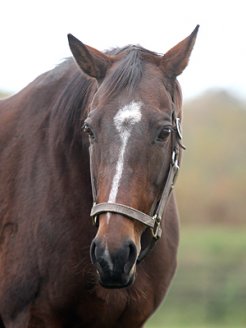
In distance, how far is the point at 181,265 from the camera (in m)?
23.8

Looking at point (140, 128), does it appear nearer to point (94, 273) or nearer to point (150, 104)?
point (150, 104)

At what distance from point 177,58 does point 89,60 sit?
0.53m

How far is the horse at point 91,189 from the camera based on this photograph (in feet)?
15.0

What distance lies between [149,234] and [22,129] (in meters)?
1.24

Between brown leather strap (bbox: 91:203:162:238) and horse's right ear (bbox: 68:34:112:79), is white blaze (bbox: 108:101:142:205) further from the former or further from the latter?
horse's right ear (bbox: 68:34:112:79)

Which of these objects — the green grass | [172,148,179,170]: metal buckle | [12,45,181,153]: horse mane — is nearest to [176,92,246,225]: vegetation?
the green grass

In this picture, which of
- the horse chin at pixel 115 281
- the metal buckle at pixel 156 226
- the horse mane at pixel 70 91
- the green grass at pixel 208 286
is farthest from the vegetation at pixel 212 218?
the horse chin at pixel 115 281

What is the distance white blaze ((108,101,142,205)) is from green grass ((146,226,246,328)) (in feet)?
51.1

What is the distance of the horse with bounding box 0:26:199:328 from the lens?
4.58 m

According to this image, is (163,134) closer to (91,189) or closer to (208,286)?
(91,189)

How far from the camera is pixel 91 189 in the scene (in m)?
5.33

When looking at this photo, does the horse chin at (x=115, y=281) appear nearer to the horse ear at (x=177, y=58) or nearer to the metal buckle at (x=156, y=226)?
the metal buckle at (x=156, y=226)

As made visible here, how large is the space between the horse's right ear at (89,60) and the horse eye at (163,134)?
1.98 ft

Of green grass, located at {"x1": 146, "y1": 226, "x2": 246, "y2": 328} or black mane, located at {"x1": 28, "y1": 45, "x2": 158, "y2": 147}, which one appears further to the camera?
green grass, located at {"x1": 146, "y1": 226, "x2": 246, "y2": 328}
